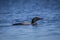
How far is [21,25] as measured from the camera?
12.2 m

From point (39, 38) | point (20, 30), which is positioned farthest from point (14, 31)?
point (39, 38)

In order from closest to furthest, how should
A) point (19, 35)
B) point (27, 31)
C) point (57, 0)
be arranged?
1. point (19, 35)
2. point (27, 31)
3. point (57, 0)

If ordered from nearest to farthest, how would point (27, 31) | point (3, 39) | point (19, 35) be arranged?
point (3, 39), point (19, 35), point (27, 31)

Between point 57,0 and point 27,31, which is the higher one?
point 57,0

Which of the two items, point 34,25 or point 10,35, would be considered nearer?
point 10,35

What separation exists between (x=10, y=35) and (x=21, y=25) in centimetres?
254

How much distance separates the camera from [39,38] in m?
9.01

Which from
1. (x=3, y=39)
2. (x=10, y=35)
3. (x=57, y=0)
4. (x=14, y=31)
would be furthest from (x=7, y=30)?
(x=57, y=0)

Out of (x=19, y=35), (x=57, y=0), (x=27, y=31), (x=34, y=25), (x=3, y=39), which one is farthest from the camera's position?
(x=57, y=0)

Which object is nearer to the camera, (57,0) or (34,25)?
(34,25)

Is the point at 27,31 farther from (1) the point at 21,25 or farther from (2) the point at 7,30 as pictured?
(1) the point at 21,25

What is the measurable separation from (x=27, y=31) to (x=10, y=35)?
92cm

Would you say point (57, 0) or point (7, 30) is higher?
point (57, 0)

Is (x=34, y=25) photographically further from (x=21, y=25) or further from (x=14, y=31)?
(x=14, y=31)
